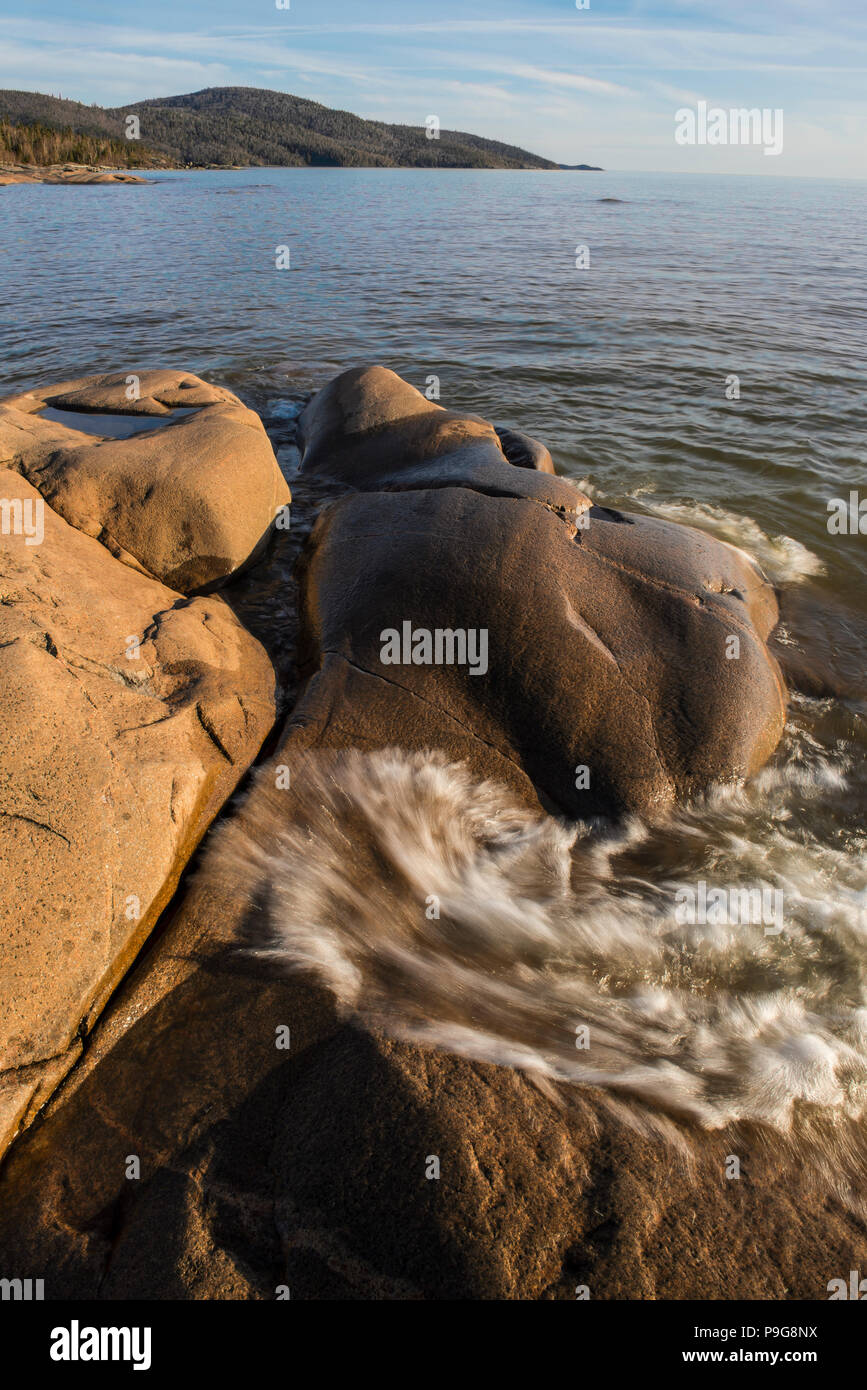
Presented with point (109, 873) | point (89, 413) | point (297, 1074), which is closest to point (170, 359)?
point (89, 413)

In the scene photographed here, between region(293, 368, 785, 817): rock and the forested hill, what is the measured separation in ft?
422

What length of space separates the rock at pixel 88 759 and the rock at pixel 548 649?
2.32 ft

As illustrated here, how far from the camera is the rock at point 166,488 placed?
545cm

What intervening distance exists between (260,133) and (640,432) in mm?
191976

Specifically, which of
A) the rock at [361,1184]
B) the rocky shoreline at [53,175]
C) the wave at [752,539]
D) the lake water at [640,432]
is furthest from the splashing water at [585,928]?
the rocky shoreline at [53,175]

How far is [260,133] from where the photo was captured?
508 feet

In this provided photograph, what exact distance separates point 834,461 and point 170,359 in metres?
10.6

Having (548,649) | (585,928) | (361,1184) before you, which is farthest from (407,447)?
(361,1184)

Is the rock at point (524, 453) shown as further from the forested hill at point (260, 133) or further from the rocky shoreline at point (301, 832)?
the forested hill at point (260, 133)

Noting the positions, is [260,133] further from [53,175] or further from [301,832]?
[301,832]

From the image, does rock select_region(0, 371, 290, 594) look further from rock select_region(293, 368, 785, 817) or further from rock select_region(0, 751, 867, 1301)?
rock select_region(0, 751, 867, 1301)

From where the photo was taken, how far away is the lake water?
10.8ft

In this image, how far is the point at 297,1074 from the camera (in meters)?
2.79
